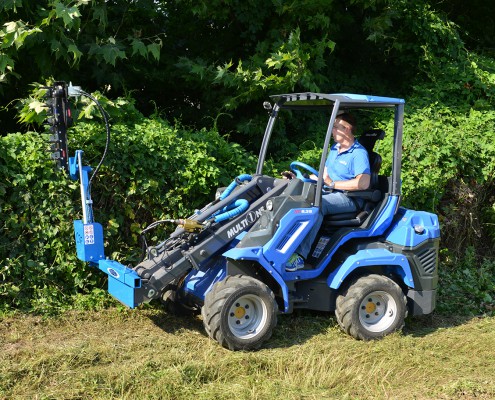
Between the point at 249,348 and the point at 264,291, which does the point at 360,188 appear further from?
the point at 249,348

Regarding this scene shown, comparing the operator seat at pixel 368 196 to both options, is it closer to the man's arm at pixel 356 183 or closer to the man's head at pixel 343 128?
the man's arm at pixel 356 183

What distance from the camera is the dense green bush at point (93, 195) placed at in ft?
21.5

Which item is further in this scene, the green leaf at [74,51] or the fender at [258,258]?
the green leaf at [74,51]

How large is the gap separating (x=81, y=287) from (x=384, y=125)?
471cm

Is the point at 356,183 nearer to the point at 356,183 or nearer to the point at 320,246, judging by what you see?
the point at 356,183

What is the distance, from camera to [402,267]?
6387mm

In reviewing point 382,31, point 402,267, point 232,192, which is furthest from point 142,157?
point 382,31

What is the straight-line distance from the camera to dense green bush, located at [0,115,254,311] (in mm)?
6562

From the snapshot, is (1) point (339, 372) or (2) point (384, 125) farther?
(2) point (384, 125)

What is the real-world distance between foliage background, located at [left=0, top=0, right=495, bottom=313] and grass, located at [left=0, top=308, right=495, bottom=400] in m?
0.75

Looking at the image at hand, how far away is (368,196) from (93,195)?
2736 millimetres

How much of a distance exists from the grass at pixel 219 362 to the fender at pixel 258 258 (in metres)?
0.47

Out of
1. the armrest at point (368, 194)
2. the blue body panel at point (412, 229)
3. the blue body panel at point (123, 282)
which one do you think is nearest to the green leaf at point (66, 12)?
the blue body panel at point (123, 282)

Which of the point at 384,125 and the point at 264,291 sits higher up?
the point at 384,125
